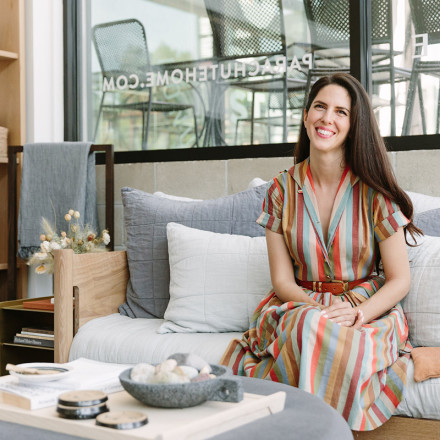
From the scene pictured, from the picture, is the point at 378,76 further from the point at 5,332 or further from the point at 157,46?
the point at 5,332

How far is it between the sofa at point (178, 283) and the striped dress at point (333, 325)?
0.13m

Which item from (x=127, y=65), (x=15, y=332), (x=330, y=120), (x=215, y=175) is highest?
(x=127, y=65)

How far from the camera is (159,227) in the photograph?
2.57 metres

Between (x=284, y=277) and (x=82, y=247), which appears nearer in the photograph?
(x=284, y=277)

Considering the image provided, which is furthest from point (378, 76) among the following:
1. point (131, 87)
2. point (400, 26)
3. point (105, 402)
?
point (105, 402)

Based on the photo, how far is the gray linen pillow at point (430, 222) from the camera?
221 cm

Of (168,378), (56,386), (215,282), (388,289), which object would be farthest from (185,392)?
(215,282)

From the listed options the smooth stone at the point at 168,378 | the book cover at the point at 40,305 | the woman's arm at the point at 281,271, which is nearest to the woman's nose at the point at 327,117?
the woman's arm at the point at 281,271

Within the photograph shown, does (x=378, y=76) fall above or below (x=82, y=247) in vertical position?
above

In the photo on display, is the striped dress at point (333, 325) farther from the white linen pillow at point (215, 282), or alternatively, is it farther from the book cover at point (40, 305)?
the book cover at point (40, 305)

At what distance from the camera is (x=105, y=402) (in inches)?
48.1

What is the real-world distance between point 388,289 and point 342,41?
49.0 inches

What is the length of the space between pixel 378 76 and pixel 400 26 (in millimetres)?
198

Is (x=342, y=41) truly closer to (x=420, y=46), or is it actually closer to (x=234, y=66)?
(x=420, y=46)
